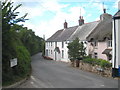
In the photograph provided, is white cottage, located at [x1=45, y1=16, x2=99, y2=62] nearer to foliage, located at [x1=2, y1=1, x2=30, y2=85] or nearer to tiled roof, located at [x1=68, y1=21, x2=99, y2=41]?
tiled roof, located at [x1=68, y1=21, x2=99, y2=41]

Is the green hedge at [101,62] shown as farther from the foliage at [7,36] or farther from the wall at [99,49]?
the foliage at [7,36]

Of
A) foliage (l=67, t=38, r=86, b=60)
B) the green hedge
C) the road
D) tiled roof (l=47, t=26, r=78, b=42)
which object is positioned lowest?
the road

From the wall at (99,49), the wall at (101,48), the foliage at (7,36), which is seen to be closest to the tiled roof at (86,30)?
the wall at (99,49)

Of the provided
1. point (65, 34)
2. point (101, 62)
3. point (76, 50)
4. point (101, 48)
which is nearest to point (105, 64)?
point (101, 62)

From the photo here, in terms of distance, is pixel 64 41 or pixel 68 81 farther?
pixel 64 41

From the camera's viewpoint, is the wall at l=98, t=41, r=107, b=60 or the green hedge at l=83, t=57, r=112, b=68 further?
the wall at l=98, t=41, r=107, b=60

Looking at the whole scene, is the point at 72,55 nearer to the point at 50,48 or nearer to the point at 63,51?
the point at 63,51

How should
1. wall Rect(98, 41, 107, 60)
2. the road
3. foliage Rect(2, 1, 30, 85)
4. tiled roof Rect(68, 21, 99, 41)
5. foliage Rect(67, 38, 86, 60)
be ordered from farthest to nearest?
tiled roof Rect(68, 21, 99, 41) → foliage Rect(67, 38, 86, 60) → wall Rect(98, 41, 107, 60) → the road → foliage Rect(2, 1, 30, 85)

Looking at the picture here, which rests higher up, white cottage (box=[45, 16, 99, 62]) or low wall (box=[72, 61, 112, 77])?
white cottage (box=[45, 16, 99, 62])

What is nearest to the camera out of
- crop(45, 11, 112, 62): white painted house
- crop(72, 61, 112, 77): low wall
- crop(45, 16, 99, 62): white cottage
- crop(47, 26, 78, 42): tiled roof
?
crop(72, 61, 112, 77): low wall

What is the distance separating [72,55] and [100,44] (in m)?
4.65

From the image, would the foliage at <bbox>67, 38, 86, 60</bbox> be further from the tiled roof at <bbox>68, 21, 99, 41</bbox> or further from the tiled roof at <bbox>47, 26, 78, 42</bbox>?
the tiled roof at <bbox>47, 26, 78, 42</bbox>

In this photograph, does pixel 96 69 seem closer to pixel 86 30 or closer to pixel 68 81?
pixel 68 81

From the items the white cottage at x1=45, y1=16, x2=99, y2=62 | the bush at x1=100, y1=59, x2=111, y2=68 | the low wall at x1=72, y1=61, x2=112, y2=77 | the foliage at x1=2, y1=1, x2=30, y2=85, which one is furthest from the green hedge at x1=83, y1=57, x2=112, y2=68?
the white cottage at x1=45, y1=16, x2=99, y2=62
